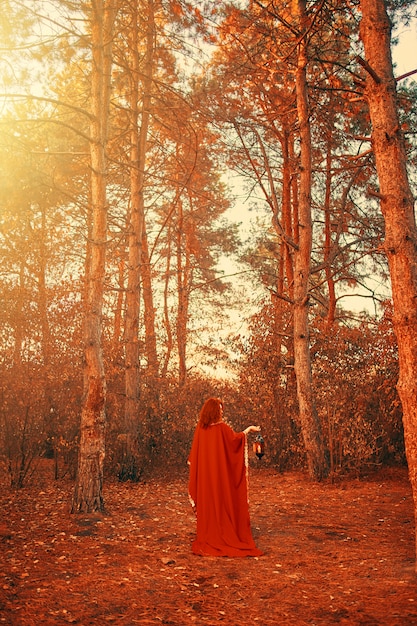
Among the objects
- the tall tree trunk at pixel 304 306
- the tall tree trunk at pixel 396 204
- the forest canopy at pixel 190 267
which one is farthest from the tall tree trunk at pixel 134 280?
the tall tree trunk at pixel 396 204

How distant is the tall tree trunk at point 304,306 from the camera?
1259cm

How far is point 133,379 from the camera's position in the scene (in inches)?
508

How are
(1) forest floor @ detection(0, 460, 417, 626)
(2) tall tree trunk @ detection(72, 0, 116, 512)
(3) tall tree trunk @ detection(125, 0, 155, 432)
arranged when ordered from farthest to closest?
(3) tall tree trunk @ detection(125, 0, 155, 432), (2) tall tree trunk @ detection(72, 0, 116, 512), (1) forest floor @ detection(0, 460, 417, 626)

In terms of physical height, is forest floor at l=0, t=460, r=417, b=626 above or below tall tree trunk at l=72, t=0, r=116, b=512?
below

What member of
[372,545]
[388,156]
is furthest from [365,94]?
[372,545]

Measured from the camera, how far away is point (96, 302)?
952 centimetres

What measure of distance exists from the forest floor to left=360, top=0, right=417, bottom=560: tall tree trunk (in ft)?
4.45

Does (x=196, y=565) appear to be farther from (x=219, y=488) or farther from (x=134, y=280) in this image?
(x=134, y=280)

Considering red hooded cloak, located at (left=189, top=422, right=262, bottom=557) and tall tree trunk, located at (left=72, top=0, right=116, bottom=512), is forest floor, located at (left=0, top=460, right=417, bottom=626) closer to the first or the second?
red hooded cloak, located at (left=189, top=422, right=262, bottom=557)

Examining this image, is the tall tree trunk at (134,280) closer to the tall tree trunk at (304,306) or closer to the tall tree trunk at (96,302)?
the tall tree trunk at (96,302)

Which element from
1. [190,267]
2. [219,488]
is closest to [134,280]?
[190,267]

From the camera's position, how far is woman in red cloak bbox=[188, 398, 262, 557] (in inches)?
294

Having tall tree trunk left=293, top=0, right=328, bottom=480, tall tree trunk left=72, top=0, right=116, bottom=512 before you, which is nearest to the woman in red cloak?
tall tree trunk left=72, top=0, right=116, bottom=512

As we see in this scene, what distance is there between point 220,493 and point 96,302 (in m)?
3.68
